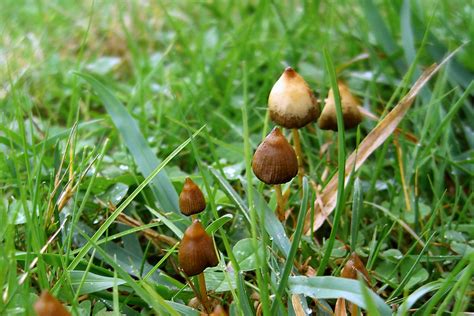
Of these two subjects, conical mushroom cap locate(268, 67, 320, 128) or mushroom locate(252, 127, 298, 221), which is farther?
conical mushroom cap locate(268, 67, 320, 128)

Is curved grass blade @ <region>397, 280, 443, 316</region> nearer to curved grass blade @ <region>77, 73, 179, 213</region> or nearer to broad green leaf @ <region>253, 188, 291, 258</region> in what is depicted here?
broad green leaf @ <region>253, 188, 291, 258</region>

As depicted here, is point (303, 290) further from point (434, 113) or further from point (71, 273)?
point (434, 113)

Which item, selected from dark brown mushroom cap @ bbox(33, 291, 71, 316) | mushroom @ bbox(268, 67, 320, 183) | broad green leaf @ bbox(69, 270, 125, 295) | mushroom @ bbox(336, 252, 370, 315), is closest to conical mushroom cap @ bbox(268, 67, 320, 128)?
mushroom @ bbox(268, 67, 320, 183)

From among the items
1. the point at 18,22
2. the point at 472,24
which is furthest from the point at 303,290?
the point at 18,22

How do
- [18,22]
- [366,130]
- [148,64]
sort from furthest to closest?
[18,22] < [148,64] < [366,130]

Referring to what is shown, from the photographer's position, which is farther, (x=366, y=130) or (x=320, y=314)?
(x=366, y=130)

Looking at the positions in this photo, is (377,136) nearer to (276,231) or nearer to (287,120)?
(287,120)

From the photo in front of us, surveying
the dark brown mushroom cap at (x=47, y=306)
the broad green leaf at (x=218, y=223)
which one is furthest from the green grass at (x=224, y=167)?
the dark brown mushroom cap at (x=47, y=306)
